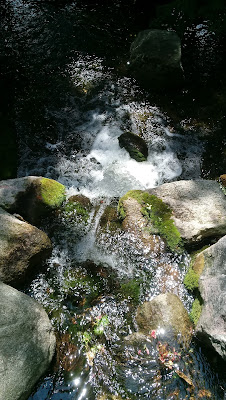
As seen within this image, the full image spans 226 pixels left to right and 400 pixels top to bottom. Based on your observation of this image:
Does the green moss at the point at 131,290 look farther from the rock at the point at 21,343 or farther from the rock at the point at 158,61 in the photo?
the rock at the point at 158,61

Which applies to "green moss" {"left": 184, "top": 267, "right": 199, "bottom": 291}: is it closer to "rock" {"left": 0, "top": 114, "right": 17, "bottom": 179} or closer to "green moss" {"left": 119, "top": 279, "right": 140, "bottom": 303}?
"green moss" {"left": 119, "top": 279, "right": 140, "bottom": 303}

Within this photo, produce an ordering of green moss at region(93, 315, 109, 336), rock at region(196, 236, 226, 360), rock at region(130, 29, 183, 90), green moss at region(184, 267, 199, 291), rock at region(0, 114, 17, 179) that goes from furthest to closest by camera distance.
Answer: rock at region(130, 29, 183, 90), rock at region(0, 114, 17, 179), green moss at region(184, 267, 199, 291), green moss at region(93, 315, 109, 336), rock at region(196, 236, 226, 360)

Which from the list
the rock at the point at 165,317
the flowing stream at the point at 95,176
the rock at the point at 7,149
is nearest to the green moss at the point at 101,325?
the flowing stream at the point at 95,176

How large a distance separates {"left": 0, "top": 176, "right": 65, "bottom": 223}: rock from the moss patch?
1.16 meters

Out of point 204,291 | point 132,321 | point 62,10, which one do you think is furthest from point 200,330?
point 62,10

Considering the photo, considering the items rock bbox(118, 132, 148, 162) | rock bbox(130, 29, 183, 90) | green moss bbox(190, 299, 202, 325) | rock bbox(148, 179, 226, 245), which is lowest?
green moss bbox(190, 299, 202, 325)

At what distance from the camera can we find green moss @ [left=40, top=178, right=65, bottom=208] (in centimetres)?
521

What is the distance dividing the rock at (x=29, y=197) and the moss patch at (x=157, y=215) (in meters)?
1.16

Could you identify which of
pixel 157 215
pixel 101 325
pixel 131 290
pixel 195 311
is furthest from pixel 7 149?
pixel 195 311

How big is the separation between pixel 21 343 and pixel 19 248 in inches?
50.4

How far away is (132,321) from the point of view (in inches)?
161

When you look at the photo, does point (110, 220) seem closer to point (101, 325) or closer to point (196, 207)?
point (196, 207)

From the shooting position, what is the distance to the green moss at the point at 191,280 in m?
4.30

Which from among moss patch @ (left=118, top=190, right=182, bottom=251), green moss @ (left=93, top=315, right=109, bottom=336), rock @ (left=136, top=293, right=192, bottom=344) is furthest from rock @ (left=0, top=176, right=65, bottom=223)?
rock @ (left=136, top=293, right=192, bottom=344)
